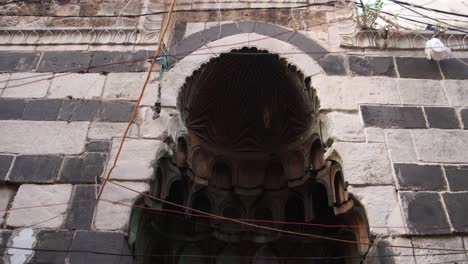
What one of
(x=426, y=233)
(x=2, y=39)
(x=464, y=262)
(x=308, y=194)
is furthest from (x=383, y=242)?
(x=2, y=39)

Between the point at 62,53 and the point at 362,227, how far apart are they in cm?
358

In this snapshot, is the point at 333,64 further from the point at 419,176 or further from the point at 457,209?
the point at 457,209

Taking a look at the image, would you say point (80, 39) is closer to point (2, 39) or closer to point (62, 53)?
point (62, 53)

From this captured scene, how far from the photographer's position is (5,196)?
396cm

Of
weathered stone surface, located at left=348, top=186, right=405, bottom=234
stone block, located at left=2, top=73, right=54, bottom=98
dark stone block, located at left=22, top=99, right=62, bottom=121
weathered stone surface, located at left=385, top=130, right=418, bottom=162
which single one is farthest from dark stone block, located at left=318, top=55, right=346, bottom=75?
stone block, located at left=2, top=73, right=54, bottom=98

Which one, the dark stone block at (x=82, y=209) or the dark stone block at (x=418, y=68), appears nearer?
the dark stone block at (x=82, y=209)

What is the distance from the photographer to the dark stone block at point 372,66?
15.4ft

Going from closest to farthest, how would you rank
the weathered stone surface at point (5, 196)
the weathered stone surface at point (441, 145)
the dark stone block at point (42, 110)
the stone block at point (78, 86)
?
1. the weathered stone surface at point (5, 196)
2. the weathered stone surface at point (441, 145)
3. the dark stone block at point (42, 110)
4. the stone block at point (78, 86)

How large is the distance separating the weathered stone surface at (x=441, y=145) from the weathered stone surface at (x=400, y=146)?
2.1 inches

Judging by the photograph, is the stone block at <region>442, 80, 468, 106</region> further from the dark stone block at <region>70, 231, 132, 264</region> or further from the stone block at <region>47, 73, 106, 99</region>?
the stone block at <region>47, 73, 106, 99</region>

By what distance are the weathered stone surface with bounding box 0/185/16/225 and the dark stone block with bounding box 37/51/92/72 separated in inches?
54.5

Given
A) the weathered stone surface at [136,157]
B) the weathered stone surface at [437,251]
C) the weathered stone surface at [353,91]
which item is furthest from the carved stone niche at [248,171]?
the weathered stone surface at [437,251]

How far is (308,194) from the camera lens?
5262 mm

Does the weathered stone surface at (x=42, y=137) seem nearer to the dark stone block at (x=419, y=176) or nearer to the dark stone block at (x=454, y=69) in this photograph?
the dark stone block at (x=419, y=176)
